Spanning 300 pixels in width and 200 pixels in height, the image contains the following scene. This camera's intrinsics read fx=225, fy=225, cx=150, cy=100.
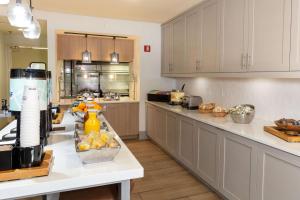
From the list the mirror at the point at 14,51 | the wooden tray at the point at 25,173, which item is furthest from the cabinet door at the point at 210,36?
the mirror at the point at 14,51

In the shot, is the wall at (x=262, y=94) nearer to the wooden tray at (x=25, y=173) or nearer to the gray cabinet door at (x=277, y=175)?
the gray cabinet door at (x=277, y=175)

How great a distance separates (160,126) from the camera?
4043 mm

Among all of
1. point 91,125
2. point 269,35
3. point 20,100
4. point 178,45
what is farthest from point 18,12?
point 178,45

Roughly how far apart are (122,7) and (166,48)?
125 centimetres

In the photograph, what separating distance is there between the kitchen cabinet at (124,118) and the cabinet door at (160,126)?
0.65m

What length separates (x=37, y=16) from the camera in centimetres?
388

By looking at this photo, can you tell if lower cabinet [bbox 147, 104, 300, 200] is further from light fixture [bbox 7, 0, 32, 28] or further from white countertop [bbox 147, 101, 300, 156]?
light fixture [bbox 7, 0, 32, 28]

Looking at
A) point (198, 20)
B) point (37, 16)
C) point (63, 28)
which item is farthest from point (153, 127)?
point (37, 16)

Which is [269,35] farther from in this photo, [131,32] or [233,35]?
[131,32]

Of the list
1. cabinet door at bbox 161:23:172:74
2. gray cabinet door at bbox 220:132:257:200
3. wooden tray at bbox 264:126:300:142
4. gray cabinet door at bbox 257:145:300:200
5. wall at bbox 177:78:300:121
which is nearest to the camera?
gray cabinet door at bbox 257:145:300:200

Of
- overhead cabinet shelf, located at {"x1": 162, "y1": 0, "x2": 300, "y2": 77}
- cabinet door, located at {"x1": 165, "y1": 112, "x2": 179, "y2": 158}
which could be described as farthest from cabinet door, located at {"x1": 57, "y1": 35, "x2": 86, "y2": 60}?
cabinet door, located at {"x1": 165, "y1": 112, "x2": 179, "y2": 158}

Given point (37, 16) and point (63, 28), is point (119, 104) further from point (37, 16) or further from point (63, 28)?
point (37, 16)

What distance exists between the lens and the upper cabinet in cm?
444

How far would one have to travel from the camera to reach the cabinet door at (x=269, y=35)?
1.99 metres
